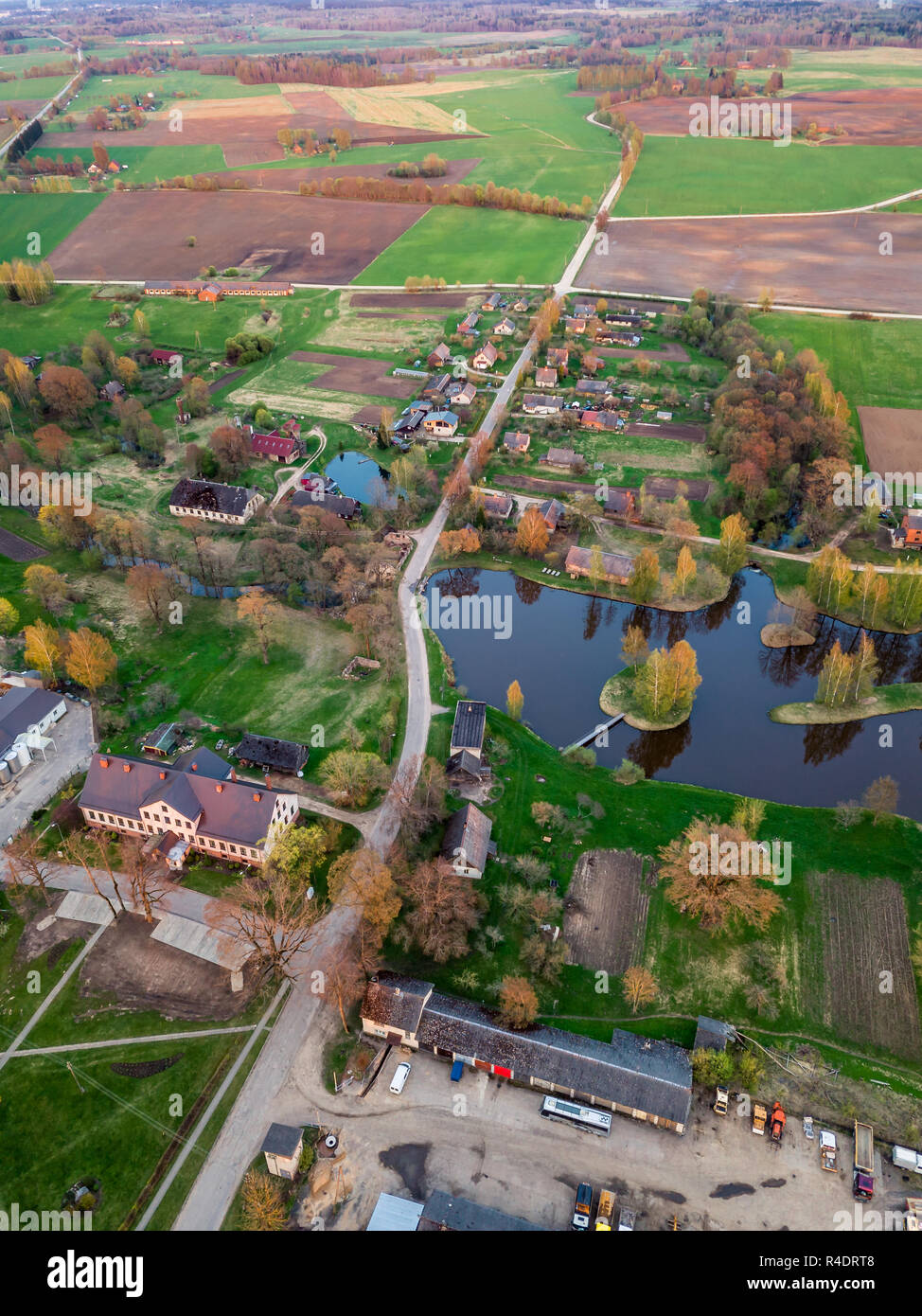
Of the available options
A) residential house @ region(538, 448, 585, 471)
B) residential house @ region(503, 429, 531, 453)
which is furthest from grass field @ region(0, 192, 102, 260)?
residential house @ region(538, 448, 585, 471)

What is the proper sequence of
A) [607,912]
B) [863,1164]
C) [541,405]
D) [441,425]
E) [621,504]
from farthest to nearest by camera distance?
1. [541,405]
2. [441,425]
3. [621,504]
4. [607,912]
5. [863,1164]

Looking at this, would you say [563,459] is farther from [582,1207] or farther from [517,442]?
[582,1207]

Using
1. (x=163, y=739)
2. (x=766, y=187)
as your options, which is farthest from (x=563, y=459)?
(x=766, y=187)

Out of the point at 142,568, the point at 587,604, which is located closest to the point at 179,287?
the point at 142,568

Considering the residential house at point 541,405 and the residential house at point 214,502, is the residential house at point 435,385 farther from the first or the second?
the residential house at point 214,502

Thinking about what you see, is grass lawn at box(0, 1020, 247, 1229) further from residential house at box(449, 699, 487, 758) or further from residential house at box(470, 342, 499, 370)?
residential house at box(470, 342, 499, 370)
